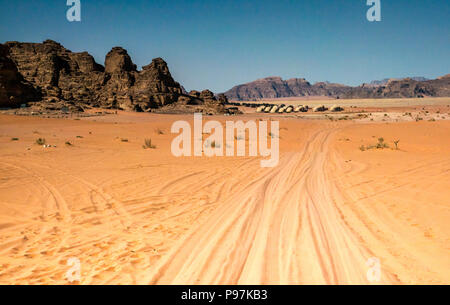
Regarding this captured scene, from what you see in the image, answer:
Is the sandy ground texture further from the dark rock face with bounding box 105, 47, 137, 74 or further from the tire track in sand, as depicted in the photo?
the dark rock face with bounding box 105, 47, 137, 74

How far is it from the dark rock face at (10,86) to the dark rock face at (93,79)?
3177 mm

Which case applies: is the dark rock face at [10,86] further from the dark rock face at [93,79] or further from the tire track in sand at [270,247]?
the tire track in sand at [270,247]

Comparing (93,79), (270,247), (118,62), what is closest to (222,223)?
(270,247)

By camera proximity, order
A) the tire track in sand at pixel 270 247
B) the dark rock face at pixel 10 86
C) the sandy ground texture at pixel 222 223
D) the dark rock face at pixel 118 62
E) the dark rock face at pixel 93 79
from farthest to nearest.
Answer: the dark rock face at pixel 118 62 < the dark rock face at pixel 93 79 < the dark rock face at pixel 10 86 < the sandy ground texture at pixel 222 223 < the tire track in sand at pixel 270 247

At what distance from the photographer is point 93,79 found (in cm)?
5638

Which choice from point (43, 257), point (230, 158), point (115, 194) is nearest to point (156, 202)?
point (115, 194)

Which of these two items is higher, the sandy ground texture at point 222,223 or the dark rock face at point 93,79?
the dark rock face at point 93,79

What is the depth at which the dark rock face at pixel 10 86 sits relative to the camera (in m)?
40.7

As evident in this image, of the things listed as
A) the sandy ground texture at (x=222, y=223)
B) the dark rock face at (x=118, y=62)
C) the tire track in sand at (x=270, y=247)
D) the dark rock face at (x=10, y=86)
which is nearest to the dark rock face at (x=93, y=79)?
the dark rock face at (x=118, y=62)

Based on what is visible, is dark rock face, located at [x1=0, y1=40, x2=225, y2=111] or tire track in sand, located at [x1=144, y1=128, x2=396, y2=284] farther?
dark rock face, located at [x1=0, y1=40, x2=225, y2=111]

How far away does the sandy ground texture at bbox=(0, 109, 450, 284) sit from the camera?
3799 millimetres

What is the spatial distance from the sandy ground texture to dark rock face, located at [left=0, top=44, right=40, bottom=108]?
123ft

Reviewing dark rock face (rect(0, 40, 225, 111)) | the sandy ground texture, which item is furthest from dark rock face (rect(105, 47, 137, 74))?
the sandy ground texture

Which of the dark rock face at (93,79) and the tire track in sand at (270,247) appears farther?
the dark rock face at (93,79)
